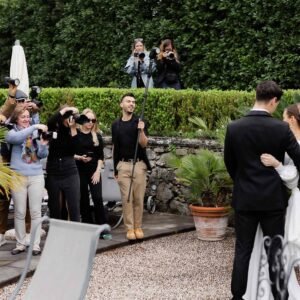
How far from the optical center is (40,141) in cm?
751

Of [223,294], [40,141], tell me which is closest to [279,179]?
Answer: [223,294]

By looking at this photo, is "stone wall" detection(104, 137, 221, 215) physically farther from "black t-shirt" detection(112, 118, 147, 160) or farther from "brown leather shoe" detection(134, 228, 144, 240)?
"black t-shirt" detection(112, 118, 147, 160)

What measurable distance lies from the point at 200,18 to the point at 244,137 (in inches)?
292

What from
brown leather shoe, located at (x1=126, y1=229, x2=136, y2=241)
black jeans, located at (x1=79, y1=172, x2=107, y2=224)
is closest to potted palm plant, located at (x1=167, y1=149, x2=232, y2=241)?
brown leather shoe, located at (x1=126, y1=229, x2=136, y2=241)

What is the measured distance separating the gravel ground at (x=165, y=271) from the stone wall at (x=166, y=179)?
1379mm

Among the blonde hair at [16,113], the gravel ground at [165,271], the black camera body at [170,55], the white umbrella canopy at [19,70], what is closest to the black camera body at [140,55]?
the black camera body at [170,55]

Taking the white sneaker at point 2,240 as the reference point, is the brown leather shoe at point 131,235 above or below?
below

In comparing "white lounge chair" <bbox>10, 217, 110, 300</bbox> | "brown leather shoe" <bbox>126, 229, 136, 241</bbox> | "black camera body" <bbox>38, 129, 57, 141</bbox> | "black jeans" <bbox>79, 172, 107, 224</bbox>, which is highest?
"black camera body" <bbox>38, 129, 57, 141</bbox>

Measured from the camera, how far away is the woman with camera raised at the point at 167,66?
11.5 meters

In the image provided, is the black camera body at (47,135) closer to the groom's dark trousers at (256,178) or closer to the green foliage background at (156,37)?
the groom's dark trousers at (256,178)

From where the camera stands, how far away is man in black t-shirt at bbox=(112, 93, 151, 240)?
329 inches

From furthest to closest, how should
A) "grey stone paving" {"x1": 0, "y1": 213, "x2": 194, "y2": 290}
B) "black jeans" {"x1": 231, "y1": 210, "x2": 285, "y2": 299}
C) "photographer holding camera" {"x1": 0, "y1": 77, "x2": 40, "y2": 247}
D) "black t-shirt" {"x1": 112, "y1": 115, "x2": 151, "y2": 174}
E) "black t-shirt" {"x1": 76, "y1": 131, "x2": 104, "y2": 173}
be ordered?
"black t-shirt" {"x1": 76, "y1": 131, "x2": 104, "y2": 173}
"black t-shirt" {"x1": 112, "y1": 115, "x2": 151, "y2": 174}
"photographer holding camera" {"x1": 0, "y1": 77, "x2": 40, "y2": 247}
"grey stone paving" {"x1": 0, "y1": 213, "x2": 194, "y2": 290}
"black jeans" {"x1": 231, "y1": 210, "x2": 285, "y2": 299}

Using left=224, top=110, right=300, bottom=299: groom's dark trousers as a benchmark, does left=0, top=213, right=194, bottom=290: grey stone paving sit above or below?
below

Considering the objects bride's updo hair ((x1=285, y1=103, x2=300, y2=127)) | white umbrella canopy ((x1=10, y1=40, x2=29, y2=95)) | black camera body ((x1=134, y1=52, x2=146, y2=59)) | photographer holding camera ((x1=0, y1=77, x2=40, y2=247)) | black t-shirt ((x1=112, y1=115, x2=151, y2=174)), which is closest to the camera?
bride's updo hair ((x1=285, y1=103, x2=300, y2=127))
